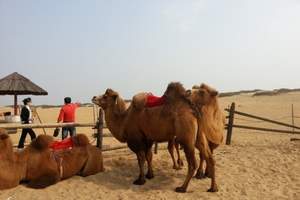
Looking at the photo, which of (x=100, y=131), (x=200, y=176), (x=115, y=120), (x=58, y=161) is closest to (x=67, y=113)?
(x=100, y=131)

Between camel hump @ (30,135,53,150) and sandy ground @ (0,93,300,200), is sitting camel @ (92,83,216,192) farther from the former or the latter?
camel hump @ (30,135,53,150)

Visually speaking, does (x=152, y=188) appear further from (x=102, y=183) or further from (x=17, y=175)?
(x=17, y=175)

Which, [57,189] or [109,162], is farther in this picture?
[109,162]

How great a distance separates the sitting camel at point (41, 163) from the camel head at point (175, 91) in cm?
232

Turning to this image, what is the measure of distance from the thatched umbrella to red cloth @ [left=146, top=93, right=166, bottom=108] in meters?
12.8

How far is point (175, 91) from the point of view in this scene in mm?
10023

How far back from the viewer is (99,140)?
11.8 meters

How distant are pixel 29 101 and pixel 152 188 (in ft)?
18.4

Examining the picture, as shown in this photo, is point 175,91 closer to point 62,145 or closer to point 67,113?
point 62,145

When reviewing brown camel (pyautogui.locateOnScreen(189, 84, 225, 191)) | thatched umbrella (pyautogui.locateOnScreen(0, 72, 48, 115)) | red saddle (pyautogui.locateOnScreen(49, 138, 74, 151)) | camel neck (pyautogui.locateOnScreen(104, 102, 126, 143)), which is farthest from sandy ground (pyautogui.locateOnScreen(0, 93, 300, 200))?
thatched umbrella (pyautogui.locateOnScreen(0, 72, 48, 115))

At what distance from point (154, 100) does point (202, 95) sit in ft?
3.79

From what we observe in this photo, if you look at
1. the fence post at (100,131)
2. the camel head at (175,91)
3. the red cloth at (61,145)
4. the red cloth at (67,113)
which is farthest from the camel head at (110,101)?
the red cloth at (67,113)

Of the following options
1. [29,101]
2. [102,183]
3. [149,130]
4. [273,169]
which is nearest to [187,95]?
[149,130]

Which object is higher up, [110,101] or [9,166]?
[110,101]
